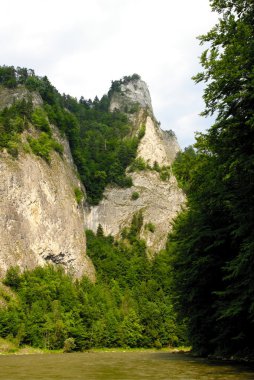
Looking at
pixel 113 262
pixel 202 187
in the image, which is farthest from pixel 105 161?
pixel 202 187

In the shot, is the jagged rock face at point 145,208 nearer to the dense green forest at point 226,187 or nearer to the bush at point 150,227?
the bush at point 150,227

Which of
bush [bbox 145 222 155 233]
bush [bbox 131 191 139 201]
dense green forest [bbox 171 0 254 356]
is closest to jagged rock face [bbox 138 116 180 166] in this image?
bush [bbox 131 191 139 201]

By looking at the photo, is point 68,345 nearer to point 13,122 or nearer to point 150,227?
point 13,122

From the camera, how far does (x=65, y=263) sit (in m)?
111

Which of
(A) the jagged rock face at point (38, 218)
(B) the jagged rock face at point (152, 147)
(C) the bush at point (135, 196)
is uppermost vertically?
(B) the jagged rock face at point (152, 147)

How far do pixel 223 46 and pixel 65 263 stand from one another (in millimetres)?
94515

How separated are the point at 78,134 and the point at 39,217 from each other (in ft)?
186

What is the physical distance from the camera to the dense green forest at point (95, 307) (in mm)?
77562

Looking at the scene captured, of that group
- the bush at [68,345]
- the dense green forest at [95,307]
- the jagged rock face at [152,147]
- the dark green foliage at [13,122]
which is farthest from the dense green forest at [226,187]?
the jagged rock face at [152,147]

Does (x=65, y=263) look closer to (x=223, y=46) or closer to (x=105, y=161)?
(x=105, y=161)

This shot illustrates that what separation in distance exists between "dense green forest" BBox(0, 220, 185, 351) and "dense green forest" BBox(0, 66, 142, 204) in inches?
1289

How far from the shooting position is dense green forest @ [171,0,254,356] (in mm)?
18281

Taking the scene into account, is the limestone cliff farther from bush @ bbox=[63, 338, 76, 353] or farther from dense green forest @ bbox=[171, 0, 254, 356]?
dense green forest @ bbox=[171, 0, 254, 356]

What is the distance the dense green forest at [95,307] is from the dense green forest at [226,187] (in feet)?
140
